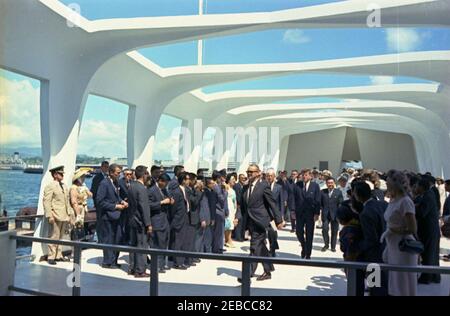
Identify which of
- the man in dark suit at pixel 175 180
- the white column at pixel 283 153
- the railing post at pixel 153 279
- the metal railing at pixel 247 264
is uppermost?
the white column at pixel 283 153

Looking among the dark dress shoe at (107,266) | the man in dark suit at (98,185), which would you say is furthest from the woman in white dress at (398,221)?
the man in dark suit at (98,185)

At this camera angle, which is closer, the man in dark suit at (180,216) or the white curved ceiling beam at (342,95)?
the man in dark suit at (180,216)

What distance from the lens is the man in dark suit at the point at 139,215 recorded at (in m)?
6.38

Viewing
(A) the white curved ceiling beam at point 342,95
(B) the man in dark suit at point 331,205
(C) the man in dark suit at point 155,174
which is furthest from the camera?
(A) the white curved ceiling beam at point 342,95

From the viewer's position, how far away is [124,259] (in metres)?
7.76

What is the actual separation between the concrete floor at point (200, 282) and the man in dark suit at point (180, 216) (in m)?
0.86

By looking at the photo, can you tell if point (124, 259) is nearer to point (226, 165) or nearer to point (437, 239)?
point (437, 239)

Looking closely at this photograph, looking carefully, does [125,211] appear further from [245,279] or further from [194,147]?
[194,147]

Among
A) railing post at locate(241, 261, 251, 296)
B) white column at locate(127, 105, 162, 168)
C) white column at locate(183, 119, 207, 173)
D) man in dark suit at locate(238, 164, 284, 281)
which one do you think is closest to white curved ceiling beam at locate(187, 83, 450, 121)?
white column at locate(183, 119, 207, 173)

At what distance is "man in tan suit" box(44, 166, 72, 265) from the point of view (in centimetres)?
733

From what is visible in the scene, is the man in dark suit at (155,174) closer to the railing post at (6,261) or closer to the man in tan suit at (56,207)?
the man in tan suit at (56,207)

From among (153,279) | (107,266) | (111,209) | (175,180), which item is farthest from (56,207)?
(153,279)

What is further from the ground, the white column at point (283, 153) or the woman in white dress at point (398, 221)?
the white column at point (283, 153)
